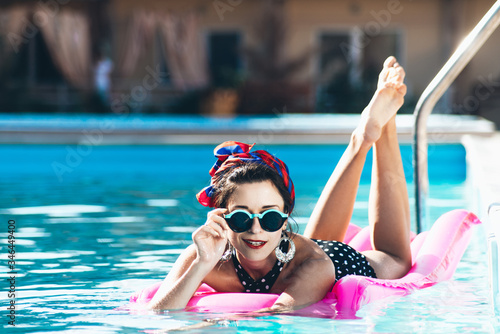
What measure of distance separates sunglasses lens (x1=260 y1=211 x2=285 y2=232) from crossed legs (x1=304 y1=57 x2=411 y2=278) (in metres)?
0.83

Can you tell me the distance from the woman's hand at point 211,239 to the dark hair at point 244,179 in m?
0.11

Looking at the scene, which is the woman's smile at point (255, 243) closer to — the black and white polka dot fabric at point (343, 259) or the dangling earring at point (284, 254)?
the dangling earring at point (284, 254)

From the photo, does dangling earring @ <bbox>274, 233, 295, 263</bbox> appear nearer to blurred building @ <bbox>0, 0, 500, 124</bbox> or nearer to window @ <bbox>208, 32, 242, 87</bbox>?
blurred building @ <bbox>0, 0, 500, 124</bbox>

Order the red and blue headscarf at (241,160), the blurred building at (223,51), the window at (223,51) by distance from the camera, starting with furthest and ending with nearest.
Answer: the window at (223,51) → the blurred building at (223,51) → the red and blue headscarf at (241,160)

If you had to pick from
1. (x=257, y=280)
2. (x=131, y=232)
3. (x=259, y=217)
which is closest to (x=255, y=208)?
(x=259, y=217)

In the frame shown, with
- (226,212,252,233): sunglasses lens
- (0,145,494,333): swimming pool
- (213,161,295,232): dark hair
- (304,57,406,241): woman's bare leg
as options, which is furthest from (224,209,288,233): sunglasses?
(304,57,406,241): woman's bare leg

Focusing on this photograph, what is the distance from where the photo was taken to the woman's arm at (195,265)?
294cm

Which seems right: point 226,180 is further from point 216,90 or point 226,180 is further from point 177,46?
point 177,46

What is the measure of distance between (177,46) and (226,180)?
13413 millimetres

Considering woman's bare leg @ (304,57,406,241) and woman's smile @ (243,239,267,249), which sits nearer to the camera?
woman's smile @ (243,239,267,249)

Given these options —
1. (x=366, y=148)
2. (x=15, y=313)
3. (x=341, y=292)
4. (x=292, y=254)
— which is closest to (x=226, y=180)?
(x=292, y=254)

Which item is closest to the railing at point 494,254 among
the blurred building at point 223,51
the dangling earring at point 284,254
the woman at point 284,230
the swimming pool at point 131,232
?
the swimming pool at point 131,232

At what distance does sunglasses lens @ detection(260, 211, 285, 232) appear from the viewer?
2.95m

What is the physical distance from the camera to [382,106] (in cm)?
371
